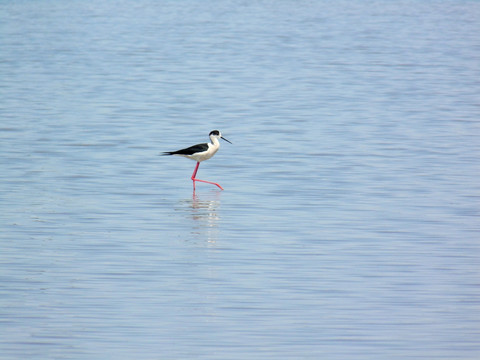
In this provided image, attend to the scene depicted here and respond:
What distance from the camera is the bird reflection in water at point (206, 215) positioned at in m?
11.8

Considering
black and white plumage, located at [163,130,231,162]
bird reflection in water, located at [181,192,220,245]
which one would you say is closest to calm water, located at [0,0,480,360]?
bird reflection in water, located at [181,192,220,245]

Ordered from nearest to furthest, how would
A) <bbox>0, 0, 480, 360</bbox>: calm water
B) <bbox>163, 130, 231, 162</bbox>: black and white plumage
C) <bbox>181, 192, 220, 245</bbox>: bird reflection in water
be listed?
<bbox>0, 0, 480, 360</bbox>: calm water < <bbox>181, 192, 220, 245</bbox>: bird reflection in water < <bbox>163, 130, 231, 162</bbox>: black and white plumage

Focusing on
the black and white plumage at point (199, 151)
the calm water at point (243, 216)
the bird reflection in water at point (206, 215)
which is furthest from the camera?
the black and white plumage at point (199, 151)

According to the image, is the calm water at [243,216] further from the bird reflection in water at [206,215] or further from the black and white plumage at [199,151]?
the black and white plumage at [199,151]

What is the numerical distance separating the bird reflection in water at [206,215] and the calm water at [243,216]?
4 cm

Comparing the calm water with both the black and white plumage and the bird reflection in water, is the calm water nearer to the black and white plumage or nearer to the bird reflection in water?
the bird reflection in water

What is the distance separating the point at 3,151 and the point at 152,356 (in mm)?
10371

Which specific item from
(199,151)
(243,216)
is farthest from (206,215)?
(199,151)

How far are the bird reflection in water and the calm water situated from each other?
0.13 feet

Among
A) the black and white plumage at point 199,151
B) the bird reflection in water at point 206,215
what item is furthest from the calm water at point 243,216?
the black and white plumage at point 199,151

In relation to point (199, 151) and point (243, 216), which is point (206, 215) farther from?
point (199, 151)

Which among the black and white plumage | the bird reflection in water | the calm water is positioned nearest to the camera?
the calm water

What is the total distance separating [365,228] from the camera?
1193 cm

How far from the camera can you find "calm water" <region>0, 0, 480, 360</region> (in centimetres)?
830
